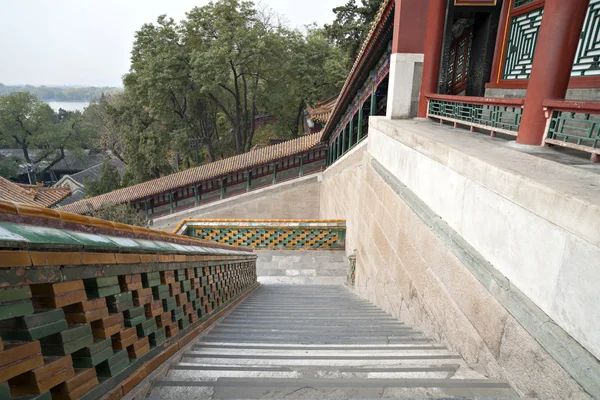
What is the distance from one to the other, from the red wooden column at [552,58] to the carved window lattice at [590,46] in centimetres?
136

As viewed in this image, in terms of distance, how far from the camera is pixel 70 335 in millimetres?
1188

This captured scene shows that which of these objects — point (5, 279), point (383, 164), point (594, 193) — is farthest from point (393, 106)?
point (5, 279)

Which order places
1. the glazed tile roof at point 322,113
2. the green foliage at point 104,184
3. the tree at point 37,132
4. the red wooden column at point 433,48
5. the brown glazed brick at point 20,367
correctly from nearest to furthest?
the brown glazed brick at point 20,367, the red wooden column at point 433,48, the glazed tile roof at point 322,113, the green foliage at point 104,184, the tree at point 37,132

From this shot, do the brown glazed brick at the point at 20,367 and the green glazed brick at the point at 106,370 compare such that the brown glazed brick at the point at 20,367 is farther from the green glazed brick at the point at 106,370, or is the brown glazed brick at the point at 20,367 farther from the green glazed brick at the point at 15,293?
the green glazed brick at the point at 106,370

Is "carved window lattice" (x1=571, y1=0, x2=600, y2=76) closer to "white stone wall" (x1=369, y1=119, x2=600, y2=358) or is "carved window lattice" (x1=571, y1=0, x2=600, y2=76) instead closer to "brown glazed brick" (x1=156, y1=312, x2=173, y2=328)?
"white stone wall" (x1=369, y1=119, x2=600, y2=358)

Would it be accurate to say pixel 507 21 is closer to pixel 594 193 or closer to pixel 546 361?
pixel 594 193

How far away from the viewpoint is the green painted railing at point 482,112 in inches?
120

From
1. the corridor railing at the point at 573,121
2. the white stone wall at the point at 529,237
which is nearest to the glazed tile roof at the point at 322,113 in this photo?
the corridor railing at the point at 573,121

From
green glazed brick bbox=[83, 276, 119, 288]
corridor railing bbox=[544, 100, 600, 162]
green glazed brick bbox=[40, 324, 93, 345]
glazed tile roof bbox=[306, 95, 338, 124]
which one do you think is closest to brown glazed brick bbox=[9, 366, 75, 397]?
green glazed brick bbox=[40, 324, 93, 345]

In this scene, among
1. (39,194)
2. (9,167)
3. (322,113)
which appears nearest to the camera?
(39,194)

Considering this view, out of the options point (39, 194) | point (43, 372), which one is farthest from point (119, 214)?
point (43, 372)

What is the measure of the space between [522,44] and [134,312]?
5.41m

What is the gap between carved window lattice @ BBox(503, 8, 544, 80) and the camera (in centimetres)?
429

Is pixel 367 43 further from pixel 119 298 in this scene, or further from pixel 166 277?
pixel 119 298
